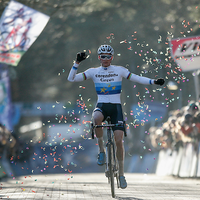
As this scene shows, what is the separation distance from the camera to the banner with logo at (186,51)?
13.0 meters

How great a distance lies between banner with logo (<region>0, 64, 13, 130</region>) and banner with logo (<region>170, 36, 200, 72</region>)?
1245 centimetres

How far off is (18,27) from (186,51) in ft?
17.8

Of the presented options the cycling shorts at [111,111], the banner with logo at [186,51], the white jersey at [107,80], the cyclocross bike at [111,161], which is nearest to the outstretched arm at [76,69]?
the white jersey at [107,80]

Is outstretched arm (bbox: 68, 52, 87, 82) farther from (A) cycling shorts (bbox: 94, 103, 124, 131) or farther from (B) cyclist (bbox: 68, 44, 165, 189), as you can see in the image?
(A) cycling shorts (bbox: 94, 103, 124, 131)

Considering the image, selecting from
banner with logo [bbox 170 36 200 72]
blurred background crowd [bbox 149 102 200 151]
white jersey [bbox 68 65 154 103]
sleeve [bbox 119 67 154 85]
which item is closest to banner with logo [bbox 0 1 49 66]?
banner with logo [bbox 170 36 200 72]

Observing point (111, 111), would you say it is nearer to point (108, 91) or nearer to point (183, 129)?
point (108, 91)

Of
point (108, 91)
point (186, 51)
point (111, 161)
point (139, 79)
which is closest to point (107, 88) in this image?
point (108, 91)

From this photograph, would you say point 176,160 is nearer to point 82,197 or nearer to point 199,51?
point 199,51

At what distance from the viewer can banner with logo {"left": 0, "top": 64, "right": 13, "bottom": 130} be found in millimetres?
25250

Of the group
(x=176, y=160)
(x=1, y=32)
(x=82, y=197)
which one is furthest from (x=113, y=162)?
(x=1, y=32)

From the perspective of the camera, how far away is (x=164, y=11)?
83.0ft

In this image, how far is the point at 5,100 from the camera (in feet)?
87.0

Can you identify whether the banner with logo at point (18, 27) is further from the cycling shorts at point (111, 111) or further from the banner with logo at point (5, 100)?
the banner with logo at point (5, 100)

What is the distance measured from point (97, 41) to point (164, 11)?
407 centimetres
